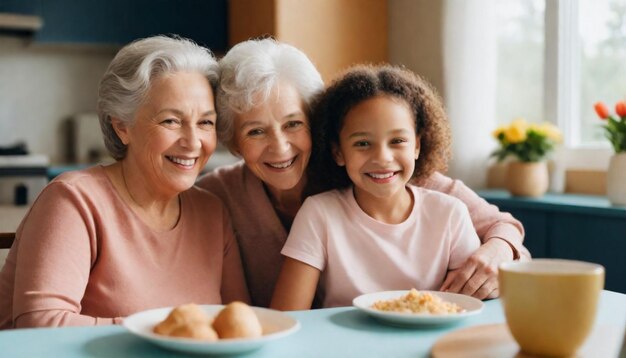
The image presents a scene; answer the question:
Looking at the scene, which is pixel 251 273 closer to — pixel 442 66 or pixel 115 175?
pixel 115 175

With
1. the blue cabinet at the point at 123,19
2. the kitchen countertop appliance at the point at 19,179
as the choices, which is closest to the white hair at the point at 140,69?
the kitchen countertop appliance at the point at 19,179

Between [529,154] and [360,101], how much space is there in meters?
1.70

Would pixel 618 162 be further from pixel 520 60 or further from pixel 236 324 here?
pixel 236 324

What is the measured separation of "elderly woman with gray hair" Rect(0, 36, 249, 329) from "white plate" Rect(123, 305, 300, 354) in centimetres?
42

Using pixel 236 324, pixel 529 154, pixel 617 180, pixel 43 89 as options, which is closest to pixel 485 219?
pixel 236 324

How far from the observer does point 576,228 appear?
9.00ft

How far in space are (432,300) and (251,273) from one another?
736 mm

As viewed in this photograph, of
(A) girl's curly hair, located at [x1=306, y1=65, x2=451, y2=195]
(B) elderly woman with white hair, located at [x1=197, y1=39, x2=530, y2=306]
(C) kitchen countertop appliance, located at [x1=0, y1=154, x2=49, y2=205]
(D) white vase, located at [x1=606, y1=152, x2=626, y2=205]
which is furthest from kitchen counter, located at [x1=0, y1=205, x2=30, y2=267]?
(D) white vase, located at [x1=606, y1=152, x2=626, y2=205]

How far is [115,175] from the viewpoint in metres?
1.62

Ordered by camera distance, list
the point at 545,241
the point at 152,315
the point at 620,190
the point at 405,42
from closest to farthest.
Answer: the point at 152,315
the point at 620,190
the point at 545,241
the point at 405,42

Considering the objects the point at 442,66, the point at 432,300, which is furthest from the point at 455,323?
the point at 442,66

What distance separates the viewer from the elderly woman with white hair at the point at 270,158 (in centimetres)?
163

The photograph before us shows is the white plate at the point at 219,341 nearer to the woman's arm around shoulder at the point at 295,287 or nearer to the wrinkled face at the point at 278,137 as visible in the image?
the woman's arm around shoulder at the point at 295,287

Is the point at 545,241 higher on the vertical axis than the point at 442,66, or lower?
lower
